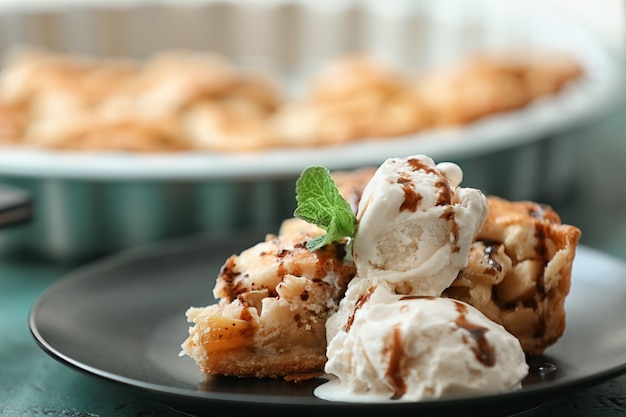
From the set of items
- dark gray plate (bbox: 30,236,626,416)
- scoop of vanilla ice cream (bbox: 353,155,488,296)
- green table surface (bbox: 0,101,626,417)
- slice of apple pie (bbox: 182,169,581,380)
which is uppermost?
scoop of vanilla ice cream (bbox: 353,155,488,296)

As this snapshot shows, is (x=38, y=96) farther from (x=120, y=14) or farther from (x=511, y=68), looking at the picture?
(x=511, y=68)

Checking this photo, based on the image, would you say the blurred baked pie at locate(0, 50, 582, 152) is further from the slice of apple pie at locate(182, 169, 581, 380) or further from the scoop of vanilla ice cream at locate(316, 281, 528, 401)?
the scoop of vanilla ice cream at locate(316, 281, 528, 401)

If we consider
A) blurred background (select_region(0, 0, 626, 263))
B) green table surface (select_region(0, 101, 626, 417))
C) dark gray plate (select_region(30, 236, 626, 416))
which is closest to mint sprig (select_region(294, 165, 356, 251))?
dark gray plate (select_region(30, 236, 626, 416))

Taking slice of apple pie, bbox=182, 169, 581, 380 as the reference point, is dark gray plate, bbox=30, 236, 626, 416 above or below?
below

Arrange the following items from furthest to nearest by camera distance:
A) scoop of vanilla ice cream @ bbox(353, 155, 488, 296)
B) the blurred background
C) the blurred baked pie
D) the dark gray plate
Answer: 1. the blurred baked pie
2. the blurred background
3. scoop of vanilla ice cream @ bbox(353, 155, 488, 296)
4. the dark gray plate

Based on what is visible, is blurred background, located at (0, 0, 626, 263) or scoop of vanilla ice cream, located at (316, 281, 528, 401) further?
blurred background, located at (0, 0, 626, 263)

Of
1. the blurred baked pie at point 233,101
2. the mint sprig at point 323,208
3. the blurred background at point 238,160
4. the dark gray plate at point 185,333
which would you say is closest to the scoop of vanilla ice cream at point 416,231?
the mint sprig at point 323,208

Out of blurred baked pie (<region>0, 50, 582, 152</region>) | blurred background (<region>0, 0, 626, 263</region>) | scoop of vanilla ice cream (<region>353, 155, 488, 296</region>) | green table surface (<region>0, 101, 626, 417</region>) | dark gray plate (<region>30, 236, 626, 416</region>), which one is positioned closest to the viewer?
dark gray plate (<region>30, 236, 626, 416</region>)

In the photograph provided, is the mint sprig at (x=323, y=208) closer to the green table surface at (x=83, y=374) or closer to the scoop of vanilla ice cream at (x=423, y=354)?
the scoop of vanilla ice cream at (x=423, y=354)

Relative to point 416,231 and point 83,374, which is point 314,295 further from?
point 83,374
